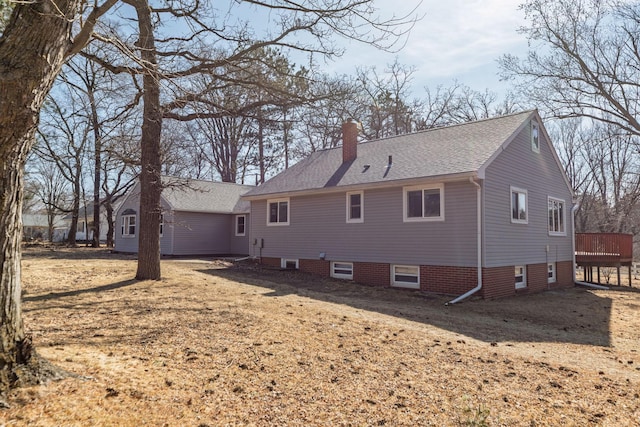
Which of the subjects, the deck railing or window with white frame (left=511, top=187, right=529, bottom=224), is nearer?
window with white frame (left=511, top=187, right=529, bottom=224)

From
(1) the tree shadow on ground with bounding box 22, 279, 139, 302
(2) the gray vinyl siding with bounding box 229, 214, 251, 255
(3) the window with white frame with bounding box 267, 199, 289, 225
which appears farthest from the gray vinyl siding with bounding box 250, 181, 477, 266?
(1) the tree shadow on ground with bounding box 22, 279, 139, 302

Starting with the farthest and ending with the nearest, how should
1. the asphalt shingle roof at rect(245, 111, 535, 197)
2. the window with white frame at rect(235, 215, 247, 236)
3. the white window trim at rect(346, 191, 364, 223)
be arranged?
the window with white frame at rect(235, 215, 247, 236) → the white window trim at rect(346, 191, 364, 223) → the asphalt shingle roof at rect(245, 111, 535, 197)

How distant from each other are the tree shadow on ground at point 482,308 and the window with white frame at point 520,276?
0.58 meters

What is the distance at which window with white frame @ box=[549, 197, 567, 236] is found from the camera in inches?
631

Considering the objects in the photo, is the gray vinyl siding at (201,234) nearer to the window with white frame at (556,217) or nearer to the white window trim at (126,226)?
the white window trim at (126,226)

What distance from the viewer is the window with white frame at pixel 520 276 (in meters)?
13.6

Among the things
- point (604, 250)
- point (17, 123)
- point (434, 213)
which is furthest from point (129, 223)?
point (604, 250)

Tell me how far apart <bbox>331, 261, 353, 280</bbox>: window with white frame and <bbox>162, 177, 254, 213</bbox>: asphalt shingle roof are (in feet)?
29.5

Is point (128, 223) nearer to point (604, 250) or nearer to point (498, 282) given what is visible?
point (498, 282)

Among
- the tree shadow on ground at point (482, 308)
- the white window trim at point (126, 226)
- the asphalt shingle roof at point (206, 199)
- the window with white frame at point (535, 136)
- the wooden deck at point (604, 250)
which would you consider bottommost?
the tree shadow on ground at point (482, 308)

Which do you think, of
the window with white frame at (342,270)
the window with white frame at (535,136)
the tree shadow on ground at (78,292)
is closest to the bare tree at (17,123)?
the tree shadow on ground at (78,292)

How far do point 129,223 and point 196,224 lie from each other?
4.48 m

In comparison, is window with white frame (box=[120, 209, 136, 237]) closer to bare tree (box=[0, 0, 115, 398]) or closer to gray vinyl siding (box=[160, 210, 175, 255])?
gray vinyl siding (box=[160, 210, 175, 255])

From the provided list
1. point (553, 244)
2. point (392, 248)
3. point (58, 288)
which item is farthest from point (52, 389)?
point (553, 244)
